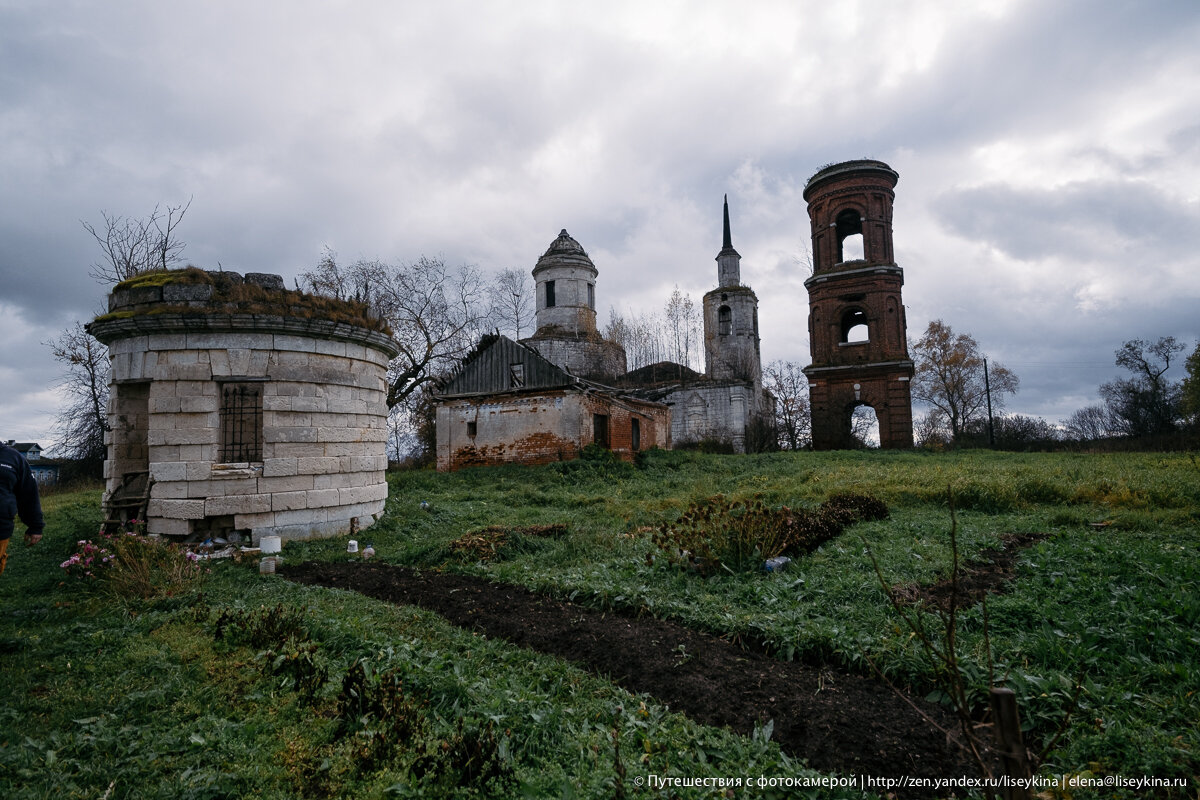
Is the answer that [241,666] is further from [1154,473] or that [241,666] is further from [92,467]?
[92,467]

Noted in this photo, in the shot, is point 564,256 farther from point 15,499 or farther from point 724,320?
point 15,499

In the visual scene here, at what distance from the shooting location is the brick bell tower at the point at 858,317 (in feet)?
82.2

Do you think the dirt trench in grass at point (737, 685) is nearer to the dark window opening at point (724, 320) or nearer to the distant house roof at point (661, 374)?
the distant house roof at point (661, 374)

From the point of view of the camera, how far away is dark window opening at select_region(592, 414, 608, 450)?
71.4 ft

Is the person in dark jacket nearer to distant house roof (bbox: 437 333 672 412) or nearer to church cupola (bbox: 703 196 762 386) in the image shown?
Result: distant house roof (bbox: 437 333 672 412)

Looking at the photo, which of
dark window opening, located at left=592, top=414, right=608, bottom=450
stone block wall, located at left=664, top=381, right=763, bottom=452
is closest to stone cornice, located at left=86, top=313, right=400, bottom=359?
dark window opening, located at left=592, top=414, right=608, bottom=450

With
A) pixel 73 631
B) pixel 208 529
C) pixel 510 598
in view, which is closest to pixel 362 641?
pixel 510 598

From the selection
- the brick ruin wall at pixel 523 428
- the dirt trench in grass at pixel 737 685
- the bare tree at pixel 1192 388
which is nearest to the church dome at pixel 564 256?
the brick ruin wall at pixel 523 428

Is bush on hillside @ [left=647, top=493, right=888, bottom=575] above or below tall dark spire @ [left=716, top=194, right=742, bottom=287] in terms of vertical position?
below

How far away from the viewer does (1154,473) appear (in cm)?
1230

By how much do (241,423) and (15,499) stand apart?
449 centimetres

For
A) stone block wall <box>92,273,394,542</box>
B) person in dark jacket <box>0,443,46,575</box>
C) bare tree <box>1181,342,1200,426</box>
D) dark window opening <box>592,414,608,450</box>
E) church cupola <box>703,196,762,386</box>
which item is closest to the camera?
person in dark jacket <box>0,443,46,575</box>

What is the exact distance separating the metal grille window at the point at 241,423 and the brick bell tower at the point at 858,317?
2233cm

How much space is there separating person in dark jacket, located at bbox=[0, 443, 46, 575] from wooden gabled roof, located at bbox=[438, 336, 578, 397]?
15551 mm
